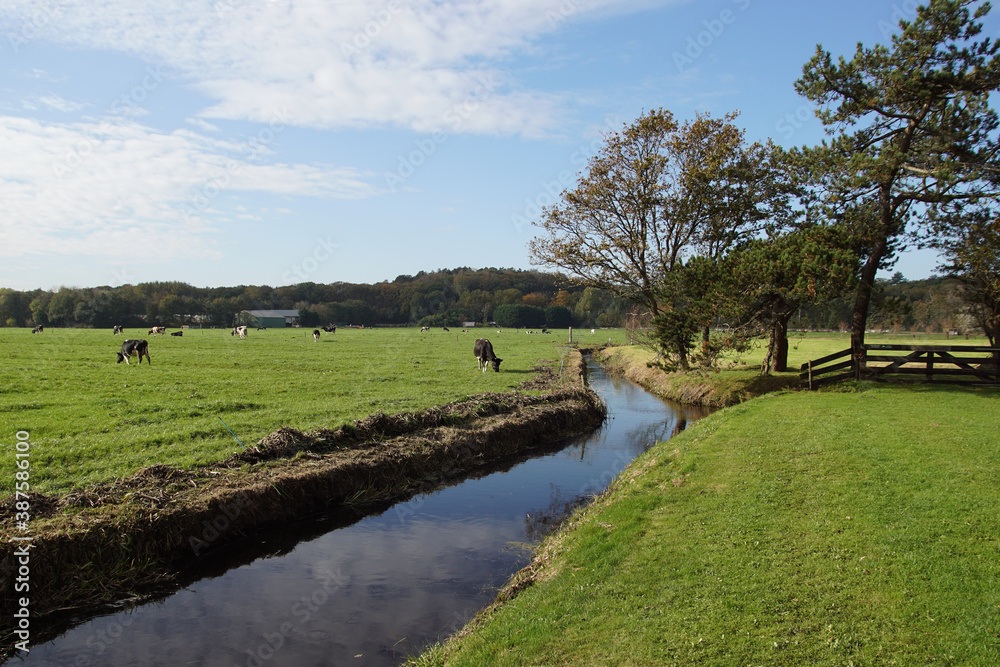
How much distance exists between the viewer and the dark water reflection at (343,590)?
23.2 feet

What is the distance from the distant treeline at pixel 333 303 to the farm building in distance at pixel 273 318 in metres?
3.68

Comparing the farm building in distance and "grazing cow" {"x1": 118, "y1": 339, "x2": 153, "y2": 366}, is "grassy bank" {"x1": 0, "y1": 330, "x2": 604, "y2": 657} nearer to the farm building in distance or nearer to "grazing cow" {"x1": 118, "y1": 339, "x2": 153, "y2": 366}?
"grazing cow" {"x1": 118, "y1": 339, "x2": 153, "y2": 366}

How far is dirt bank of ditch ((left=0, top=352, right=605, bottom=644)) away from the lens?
25.9ft

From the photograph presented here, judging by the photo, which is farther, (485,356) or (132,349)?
(485,356)

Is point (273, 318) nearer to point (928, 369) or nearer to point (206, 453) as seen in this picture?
point (206, 453)

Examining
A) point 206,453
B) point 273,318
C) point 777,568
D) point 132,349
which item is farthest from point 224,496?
point 273,318

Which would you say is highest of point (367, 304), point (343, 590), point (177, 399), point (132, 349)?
point (367, 304)

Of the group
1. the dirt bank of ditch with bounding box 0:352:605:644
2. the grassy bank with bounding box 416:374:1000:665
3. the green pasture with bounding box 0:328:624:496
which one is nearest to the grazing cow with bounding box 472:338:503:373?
the green pasture with bounding box 0:328:624:496

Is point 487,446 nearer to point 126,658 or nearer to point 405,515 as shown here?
point 405,515

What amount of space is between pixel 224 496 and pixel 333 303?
117 metres

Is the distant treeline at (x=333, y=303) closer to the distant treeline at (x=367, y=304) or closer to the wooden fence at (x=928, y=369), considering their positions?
the distant treeline at (x=367, y=304)

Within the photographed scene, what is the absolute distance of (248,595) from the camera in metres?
8.48

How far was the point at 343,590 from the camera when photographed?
860cm

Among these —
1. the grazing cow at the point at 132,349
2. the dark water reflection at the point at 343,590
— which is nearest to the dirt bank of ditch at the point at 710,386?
the dark water reflection at the point at 343,590
